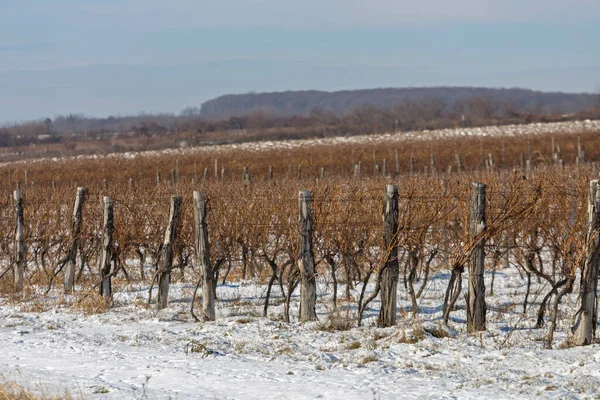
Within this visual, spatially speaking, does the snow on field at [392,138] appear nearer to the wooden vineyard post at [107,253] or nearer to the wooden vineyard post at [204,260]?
the wooden vineyard post at [107,253]

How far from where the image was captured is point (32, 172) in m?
42.1

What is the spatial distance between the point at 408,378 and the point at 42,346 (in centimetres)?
412

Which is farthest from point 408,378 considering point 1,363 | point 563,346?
point 1,363

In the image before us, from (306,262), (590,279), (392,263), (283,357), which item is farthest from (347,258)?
(590,279)

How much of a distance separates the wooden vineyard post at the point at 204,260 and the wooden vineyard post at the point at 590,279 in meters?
4.41

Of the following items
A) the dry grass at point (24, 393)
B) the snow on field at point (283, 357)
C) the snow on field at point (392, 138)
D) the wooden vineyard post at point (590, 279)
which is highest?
the snow on field at point (392, 138)

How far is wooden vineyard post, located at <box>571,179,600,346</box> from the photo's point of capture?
27.2ft

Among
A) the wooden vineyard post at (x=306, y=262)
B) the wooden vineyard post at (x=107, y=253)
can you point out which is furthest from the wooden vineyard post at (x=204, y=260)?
the wooden vineyard post at (x=107, y=253)

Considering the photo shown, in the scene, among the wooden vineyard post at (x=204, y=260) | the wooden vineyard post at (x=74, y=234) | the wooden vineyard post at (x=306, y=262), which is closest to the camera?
the wooden vineyard post at (x=306, y=262)

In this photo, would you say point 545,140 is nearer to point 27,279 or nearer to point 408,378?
point 27,279

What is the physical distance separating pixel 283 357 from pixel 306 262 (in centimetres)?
207

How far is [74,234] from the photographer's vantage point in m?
12.9

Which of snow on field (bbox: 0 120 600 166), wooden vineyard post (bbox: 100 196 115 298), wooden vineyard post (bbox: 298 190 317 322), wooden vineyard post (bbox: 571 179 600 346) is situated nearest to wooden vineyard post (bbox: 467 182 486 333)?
wooden vineyard post (bbox: 571 179 600 346)

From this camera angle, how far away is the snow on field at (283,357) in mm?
6824
